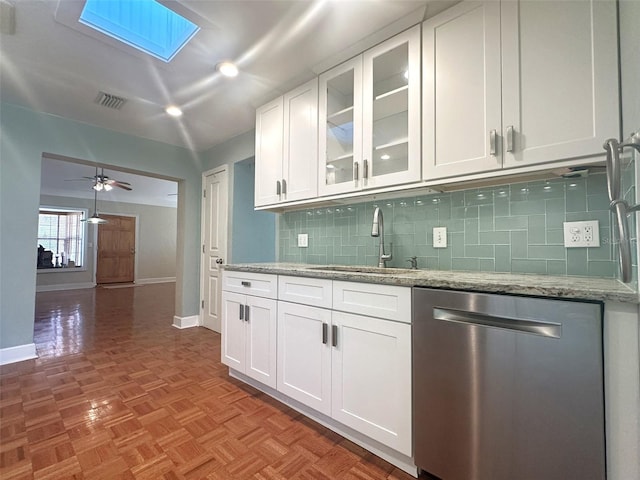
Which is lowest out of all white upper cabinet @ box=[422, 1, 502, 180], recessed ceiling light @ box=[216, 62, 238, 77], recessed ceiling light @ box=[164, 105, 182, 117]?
white upper cabinet @ box=[422, 1, 502, 180]

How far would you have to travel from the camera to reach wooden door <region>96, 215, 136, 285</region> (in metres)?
7.87

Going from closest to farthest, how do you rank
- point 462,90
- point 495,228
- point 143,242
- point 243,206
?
1. point 462,90
2. point 495,228
3. point 243,206
4. point 143,242

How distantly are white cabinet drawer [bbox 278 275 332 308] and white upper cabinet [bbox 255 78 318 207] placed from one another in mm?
689

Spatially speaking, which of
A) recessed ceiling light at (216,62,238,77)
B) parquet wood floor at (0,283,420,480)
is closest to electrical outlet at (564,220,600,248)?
parquet wood floor at (0,283,420,480)

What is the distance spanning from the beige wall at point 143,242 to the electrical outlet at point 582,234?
31.6 feet

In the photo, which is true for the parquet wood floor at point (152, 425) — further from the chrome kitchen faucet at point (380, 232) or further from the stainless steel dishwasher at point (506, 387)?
the chrome kitchen faucet at point (380, 232)

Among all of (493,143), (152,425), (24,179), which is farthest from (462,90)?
(24,179)

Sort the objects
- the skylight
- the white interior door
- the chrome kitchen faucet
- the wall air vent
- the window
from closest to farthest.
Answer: the skylight, the chrome kitchen faucet, the wall air vent, the white interior door, the window

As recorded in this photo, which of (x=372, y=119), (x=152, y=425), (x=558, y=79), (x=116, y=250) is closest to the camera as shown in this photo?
(x=558, y=79)

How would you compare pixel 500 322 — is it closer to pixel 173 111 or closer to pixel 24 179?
pixel 173 111

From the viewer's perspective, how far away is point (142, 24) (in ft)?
5.99

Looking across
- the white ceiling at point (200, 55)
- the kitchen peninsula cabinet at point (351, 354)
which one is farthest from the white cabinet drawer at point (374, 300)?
the white ceiling at point (200, 55)

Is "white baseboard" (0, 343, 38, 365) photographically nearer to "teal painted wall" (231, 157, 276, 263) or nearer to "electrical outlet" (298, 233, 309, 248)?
"teal painted wall" (231, 157, 276, 263)

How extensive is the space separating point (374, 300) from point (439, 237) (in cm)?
67
